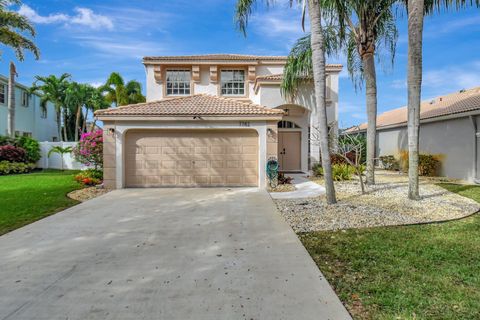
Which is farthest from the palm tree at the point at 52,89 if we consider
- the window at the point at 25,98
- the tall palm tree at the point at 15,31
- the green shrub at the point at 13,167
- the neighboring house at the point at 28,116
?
the green shrub at the point at 13,167

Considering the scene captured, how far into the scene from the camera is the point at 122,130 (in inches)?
482

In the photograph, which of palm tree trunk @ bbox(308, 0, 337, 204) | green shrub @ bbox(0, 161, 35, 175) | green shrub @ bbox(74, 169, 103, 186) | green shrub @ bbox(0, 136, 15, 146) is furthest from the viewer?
green shrub @ bbox(0, 136, 15, 146)

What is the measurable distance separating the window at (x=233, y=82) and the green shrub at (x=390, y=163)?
10704mm

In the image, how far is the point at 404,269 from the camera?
13.8 feet

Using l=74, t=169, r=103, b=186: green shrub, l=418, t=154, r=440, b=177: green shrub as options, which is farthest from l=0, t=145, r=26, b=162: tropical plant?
l=418, t=154, r=440, b=177: green shrub

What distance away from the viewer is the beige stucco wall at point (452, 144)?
45.4 ft

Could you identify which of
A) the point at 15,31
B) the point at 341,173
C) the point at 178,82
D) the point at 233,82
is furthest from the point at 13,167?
the point at 341,173

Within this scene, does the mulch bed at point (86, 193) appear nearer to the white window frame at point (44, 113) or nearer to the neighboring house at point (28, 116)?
the neighboring house at point (28, 116)

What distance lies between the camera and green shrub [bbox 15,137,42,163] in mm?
20203

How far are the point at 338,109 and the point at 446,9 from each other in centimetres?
669

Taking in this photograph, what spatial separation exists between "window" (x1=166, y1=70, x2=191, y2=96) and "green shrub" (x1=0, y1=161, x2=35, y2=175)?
10.6 m

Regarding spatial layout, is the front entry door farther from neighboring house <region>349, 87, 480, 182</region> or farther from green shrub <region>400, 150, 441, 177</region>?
neighboring house <region>349, 87, 480, 182</region>

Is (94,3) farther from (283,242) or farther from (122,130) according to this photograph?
(283,242)

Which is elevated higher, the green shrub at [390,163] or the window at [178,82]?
the window at [178,82]
